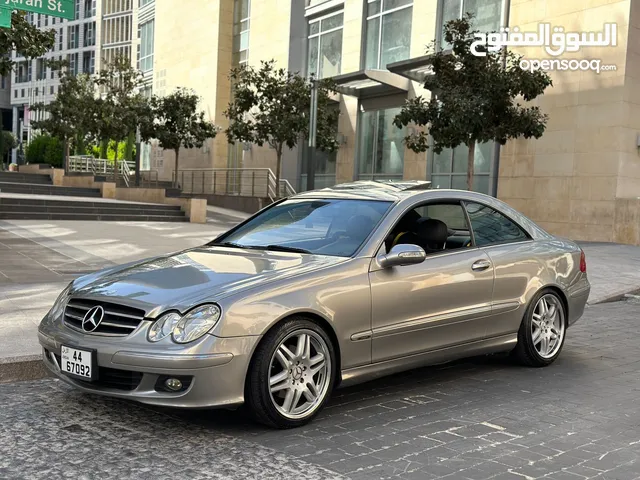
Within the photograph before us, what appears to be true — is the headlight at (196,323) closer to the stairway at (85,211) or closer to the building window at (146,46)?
the stairway at (85,211)

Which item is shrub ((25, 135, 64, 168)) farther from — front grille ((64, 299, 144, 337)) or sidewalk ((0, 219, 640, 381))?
front grille ((64, 299, 144, 337))

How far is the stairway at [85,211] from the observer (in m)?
21.1

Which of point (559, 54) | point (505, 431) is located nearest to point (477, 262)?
point (505, 431)

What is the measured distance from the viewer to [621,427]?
4.74 meters

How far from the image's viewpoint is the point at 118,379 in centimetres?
429

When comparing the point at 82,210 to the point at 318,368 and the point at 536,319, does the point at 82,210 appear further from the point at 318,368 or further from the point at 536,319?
the point at 318,368

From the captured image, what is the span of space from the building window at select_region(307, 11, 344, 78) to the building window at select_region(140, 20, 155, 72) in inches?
777

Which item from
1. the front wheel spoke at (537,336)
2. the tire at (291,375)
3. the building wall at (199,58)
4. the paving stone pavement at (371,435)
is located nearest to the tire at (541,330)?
the front wheel spoke at (537,336)

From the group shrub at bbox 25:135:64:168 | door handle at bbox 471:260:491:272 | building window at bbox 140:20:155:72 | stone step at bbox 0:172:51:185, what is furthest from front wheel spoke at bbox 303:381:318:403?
building window at bbox 140:20:155:72

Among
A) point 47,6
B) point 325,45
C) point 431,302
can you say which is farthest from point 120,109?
point 431,302

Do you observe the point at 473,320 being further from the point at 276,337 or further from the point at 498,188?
the point at 498,188

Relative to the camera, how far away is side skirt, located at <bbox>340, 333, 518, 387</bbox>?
16.0ft

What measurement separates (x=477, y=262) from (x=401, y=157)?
21550mm

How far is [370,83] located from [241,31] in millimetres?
13688
